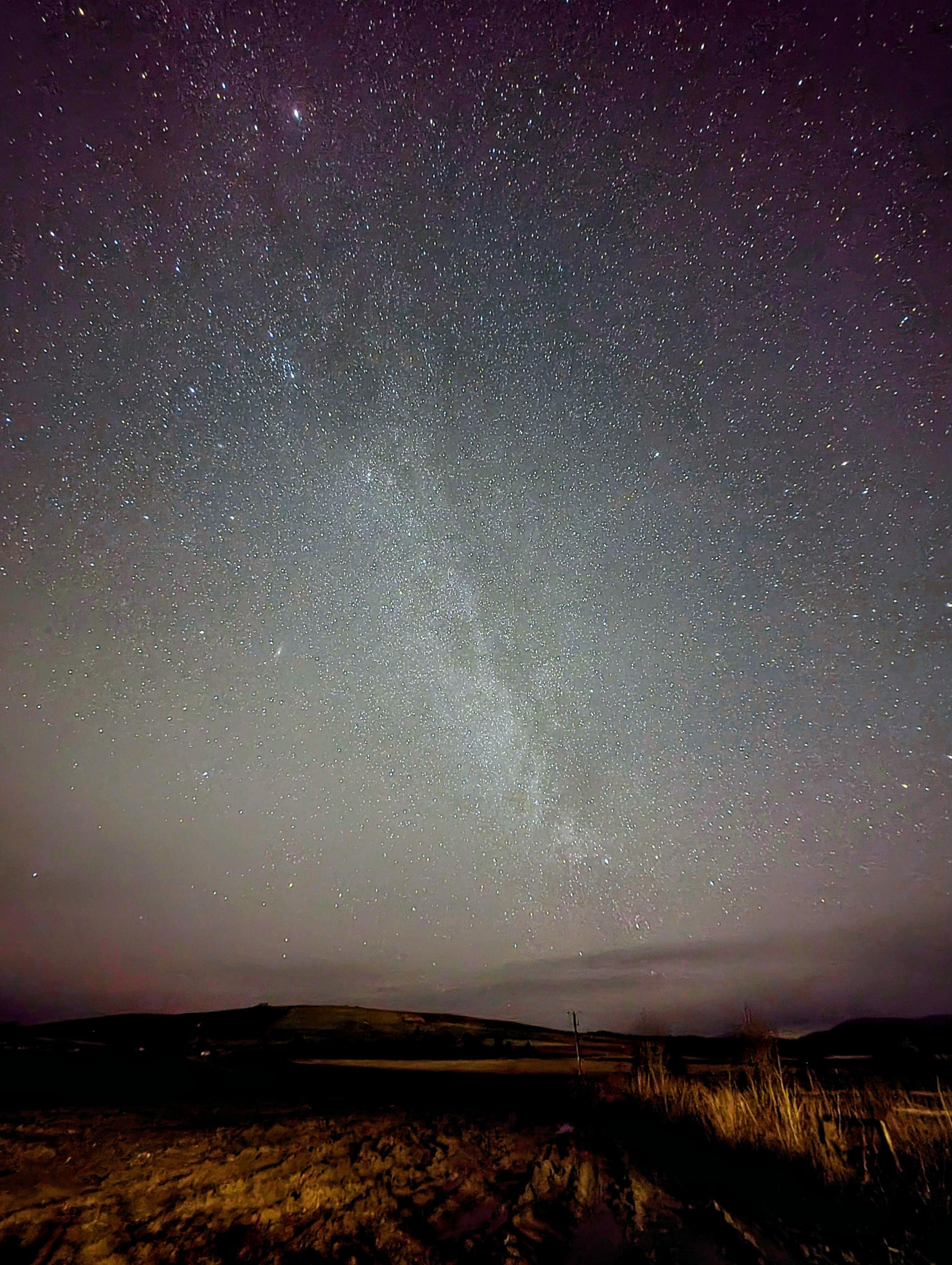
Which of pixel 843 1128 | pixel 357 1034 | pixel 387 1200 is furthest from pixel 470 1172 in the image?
pixel 357 1034

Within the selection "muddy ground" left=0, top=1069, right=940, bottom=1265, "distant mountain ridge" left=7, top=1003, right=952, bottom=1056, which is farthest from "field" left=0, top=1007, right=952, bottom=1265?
"distant mountain ridge" left=7, top=1003, right=952, bottom=1056

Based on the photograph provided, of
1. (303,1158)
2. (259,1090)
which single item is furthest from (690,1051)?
(303,1158)

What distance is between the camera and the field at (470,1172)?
20.1 ft

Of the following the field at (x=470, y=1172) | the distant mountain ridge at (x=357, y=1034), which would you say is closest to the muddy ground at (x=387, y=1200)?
the field at (x=470, y=1172)

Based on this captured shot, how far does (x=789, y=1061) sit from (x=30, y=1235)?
→ 154 ft

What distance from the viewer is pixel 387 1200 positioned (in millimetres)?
7414

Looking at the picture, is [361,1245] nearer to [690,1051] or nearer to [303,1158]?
[303,1158]

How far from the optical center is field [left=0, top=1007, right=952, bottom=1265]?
6117mm

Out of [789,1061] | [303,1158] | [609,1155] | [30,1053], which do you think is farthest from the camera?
[789,1061]

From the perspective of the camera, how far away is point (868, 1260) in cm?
607

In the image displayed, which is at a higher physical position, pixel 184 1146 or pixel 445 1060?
pixel 184 1146

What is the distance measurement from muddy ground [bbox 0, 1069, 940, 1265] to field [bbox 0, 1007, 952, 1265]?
0.04 m

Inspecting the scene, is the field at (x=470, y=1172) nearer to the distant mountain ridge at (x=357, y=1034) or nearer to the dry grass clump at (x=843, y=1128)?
the dry grass clump at (x=843, y=1128)

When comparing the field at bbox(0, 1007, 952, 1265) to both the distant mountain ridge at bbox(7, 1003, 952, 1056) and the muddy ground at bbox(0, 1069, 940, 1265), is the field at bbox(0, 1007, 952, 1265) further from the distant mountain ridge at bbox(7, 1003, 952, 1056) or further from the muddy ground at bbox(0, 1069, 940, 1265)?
the distant mountain ridge at bbox(7, 1003, 952, 1056)
